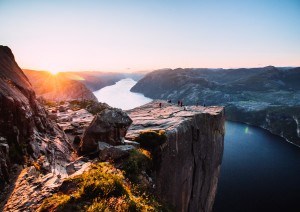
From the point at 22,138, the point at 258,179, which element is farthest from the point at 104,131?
the point at 258,179

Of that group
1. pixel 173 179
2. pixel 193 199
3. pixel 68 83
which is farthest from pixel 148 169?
pixel 68 83

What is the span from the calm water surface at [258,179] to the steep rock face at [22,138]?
63.8m

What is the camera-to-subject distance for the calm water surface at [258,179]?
250 ft

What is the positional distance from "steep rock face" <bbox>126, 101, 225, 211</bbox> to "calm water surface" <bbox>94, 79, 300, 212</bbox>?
34345 mm

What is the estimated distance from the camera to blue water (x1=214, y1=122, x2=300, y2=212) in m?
76.2

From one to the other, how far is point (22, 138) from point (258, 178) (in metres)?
97.8

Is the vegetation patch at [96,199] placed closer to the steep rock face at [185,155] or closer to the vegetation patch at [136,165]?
the vegetation patch at [136,165]

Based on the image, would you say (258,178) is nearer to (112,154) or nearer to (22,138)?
(112,154)

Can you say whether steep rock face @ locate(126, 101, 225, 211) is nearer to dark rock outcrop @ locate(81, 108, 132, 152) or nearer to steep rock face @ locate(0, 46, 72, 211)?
dark rock outcrop @ locate(81, 108, 132, 152)

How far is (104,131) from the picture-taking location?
849 inches

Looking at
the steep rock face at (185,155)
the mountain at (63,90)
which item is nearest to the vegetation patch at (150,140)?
the steep rock face at (185,155)

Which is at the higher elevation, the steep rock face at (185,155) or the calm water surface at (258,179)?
the steep rock face at (185,155)

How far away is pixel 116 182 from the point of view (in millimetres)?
12117

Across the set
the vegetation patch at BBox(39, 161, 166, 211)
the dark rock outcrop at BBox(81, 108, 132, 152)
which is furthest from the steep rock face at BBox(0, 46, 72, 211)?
the dark rock outcrop at BBox(81, 108, 132, 152)
